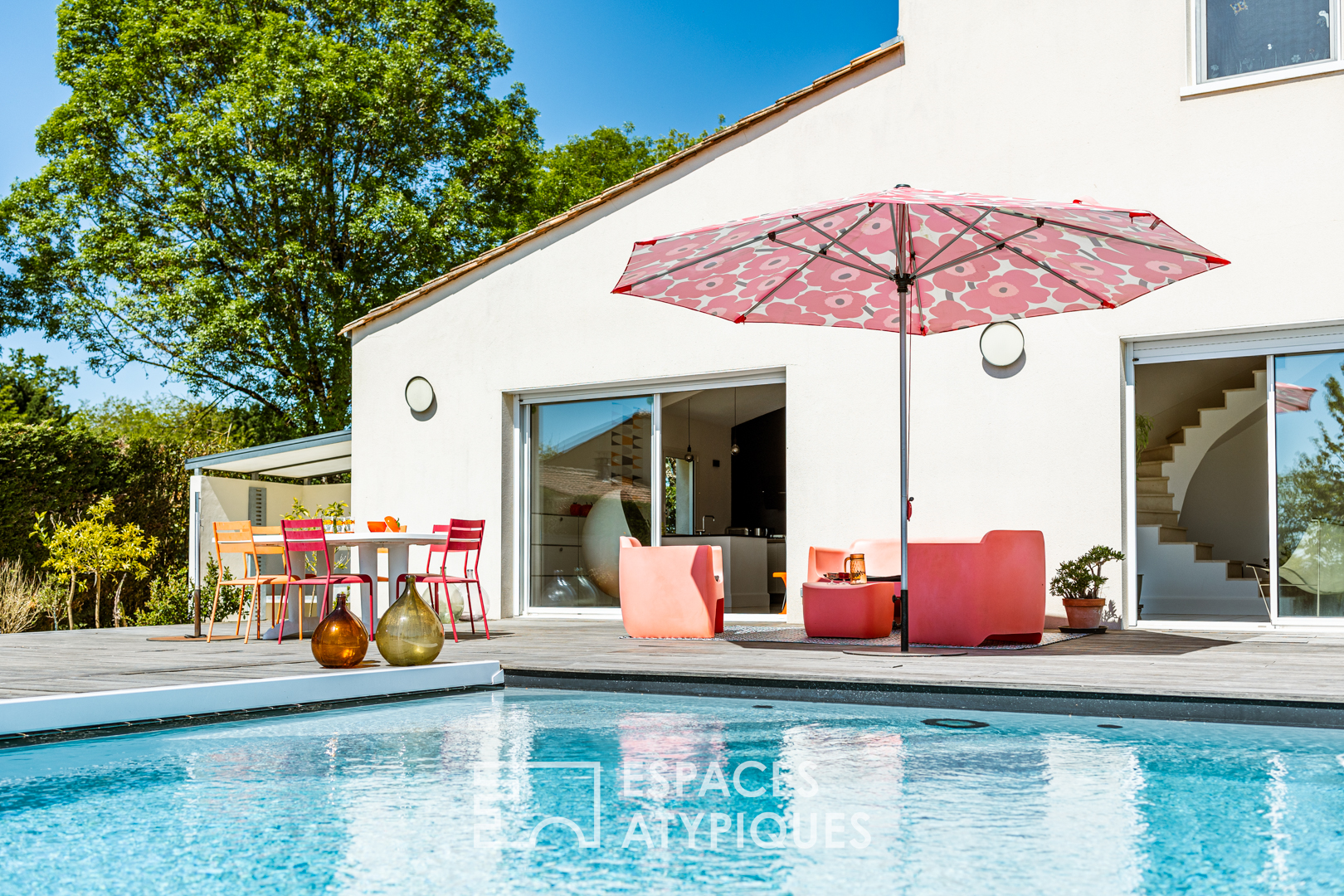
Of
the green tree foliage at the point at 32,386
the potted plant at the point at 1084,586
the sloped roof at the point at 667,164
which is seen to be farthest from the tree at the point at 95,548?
the potted plant at the point at 1084,586

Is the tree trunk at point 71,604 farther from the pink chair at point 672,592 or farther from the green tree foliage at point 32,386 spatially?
the green tree foliage at point 32,386

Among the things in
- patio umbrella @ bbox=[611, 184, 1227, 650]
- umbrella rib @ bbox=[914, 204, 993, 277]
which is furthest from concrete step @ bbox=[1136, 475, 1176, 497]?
umbrella rib @ bbox=[914, 204, 993, 277]

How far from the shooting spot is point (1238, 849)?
2828 mm

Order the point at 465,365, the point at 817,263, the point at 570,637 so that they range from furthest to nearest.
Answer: the point at 465,365 → the point at 570,637 → the point at 817,263

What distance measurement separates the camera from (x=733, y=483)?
1479 centimetres

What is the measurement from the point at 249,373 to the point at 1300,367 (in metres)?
15.3

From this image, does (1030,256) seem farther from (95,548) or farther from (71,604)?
(71,604)

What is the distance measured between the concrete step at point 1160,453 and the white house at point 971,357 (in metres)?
0.05

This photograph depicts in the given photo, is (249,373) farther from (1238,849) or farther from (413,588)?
(1238,849)

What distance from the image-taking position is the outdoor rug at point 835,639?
7.07 m

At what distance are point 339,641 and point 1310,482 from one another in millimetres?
6973

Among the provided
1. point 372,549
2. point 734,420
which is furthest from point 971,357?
point 734,420

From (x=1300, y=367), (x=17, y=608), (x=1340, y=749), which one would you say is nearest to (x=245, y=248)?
(x=17, y=608)

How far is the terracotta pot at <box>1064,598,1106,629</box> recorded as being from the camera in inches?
324
